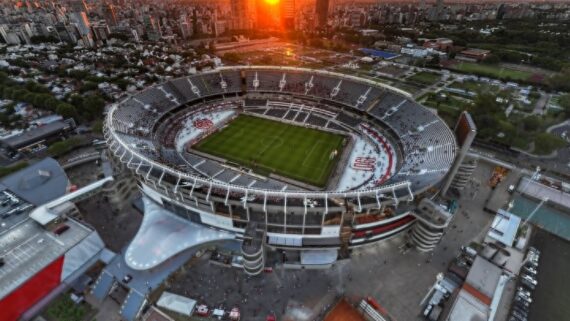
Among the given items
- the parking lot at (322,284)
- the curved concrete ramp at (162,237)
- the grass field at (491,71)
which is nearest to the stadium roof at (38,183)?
the curved concrete ramp at (162,237)

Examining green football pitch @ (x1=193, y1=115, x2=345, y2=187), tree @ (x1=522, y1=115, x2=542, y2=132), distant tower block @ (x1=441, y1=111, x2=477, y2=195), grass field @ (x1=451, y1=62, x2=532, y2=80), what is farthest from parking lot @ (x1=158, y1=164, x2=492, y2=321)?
grass field @ (x1=451, y1=62, x2=532, y2=80)

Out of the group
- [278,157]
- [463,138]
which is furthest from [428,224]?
[278,157]

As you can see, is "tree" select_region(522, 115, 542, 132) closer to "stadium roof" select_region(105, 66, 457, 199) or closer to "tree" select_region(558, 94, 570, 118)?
"tree" select_region(558, 94, 570, 118)

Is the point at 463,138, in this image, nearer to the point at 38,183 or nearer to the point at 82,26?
the point at 38,183

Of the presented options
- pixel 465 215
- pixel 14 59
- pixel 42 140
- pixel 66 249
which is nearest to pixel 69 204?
pixel 66 249

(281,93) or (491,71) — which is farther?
(491,71)

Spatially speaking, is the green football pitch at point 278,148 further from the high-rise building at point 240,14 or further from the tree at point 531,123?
the high-rise building at point 240,14
